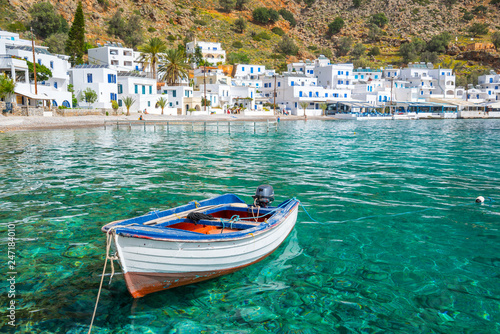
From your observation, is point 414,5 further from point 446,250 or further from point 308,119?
point 446,250

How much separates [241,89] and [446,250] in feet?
267

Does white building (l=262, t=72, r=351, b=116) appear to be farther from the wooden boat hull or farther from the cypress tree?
the wooden boat hull

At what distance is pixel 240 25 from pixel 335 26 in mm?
47280

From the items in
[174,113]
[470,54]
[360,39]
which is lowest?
[174,113]

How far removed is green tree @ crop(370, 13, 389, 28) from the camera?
7062 inches

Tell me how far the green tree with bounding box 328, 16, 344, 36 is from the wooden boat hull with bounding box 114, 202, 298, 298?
184233 millimetres

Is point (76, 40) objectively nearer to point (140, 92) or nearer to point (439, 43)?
point (140, 92)

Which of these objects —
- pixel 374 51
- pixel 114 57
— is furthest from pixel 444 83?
pixel 114 57

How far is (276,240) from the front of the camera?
9031 millimetres

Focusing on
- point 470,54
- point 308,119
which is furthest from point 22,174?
point 470,54

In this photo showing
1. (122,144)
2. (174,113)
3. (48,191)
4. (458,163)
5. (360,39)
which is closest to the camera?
(48,191)

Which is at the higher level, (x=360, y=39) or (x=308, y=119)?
(x=360, y=39)

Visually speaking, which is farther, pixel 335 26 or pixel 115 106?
pixel 335 26

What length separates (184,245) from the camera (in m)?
6.71
